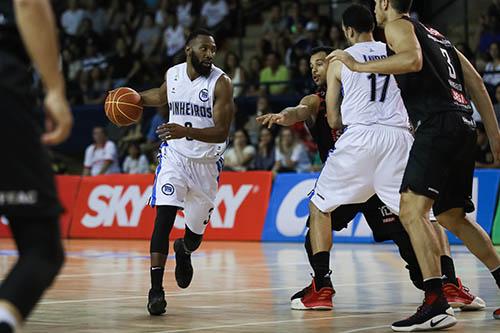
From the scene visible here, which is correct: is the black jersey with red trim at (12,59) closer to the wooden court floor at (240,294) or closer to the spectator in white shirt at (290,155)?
the wooden court floor at (240,294)

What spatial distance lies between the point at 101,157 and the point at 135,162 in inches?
34.8

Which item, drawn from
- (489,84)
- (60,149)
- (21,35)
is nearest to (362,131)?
(21,35)

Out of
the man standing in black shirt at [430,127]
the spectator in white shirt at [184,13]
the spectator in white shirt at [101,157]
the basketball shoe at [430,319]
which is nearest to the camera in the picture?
the basketball shoe at [430,319]

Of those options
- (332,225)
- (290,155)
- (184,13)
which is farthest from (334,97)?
(184,13)

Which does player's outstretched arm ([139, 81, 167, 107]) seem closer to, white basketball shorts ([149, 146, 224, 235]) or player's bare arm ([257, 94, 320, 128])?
white basketball shorts ([149, 146, 224, 235])

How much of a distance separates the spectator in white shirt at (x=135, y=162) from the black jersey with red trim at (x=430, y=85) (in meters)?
13.2

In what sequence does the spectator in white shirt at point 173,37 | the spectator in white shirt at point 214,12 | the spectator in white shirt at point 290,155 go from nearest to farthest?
the spectator in white shirt at point 290,155, the spectator in white shirt at point 173,37, the spectator in white shirt at point 214,12

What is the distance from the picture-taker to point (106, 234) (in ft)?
62.0

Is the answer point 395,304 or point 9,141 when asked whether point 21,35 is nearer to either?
point 9,141

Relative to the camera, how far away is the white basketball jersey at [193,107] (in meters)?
8.76

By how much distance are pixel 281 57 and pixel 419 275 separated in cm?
1347

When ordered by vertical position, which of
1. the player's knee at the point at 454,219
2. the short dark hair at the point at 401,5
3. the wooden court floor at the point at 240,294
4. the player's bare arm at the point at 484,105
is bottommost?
the wooden court floor at the point at 240,294

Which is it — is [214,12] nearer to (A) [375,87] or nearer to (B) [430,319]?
(A) [375,87]

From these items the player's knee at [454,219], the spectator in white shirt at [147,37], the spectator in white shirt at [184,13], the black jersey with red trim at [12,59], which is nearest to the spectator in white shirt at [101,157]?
the spectator in white shirt at [147,37]
